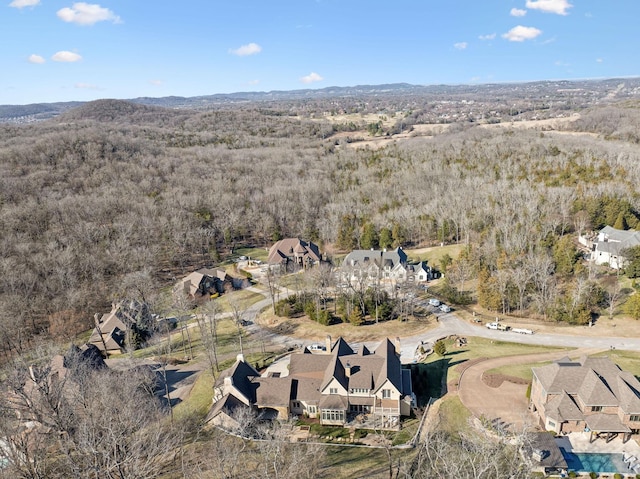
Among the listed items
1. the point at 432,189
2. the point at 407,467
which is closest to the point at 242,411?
the point at 407,467

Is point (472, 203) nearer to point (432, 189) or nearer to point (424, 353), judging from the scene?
point (432, 189)

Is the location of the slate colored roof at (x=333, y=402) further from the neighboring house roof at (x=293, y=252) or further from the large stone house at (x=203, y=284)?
the neighboring house roof at (x=293, y=252)

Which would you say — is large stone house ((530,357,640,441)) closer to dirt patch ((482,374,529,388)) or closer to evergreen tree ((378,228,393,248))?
dirt patch ((482,374,529,388))

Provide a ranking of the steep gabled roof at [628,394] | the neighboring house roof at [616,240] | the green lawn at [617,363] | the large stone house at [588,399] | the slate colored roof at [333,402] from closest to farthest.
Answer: the steep gabled roof at [628,394], the large stone house at [588,399], the slate colored roof at [333,402], the green lawn at [617,363], the neighboring house roof at [616,240]

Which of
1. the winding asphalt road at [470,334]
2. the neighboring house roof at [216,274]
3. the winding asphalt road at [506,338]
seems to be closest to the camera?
the winding asphalt road at [506,338]

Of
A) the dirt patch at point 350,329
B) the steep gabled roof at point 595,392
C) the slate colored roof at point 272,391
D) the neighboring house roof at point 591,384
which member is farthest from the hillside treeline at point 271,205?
the slate colored roof at point 272,391

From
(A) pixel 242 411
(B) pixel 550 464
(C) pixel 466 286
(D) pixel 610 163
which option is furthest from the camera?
(D) pixel 610 163

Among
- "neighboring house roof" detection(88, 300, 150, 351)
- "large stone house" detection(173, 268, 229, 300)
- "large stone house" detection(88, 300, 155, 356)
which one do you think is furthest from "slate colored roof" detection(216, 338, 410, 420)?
"large stone house" detection(173, 268, 229, 300)
